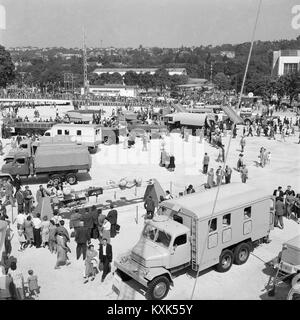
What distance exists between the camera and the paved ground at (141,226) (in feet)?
37.0

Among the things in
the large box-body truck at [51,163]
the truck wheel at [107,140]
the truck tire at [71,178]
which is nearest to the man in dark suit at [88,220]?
the large box-body truck at [51,163]

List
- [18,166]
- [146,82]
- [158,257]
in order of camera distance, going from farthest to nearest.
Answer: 1. [146,82]
2. [18,166]
3. [158,257]

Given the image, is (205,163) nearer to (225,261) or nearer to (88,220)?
(88,220)

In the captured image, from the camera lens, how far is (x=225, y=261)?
1223cm

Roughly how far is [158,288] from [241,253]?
10.5ft

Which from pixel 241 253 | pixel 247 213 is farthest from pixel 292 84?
pixel 241 253

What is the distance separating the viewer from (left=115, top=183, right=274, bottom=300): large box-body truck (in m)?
10.8

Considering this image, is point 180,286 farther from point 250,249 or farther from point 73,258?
point 73,258

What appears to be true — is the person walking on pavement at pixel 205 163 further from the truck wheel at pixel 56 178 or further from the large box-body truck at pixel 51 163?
the truck wheel at pixel 56 178

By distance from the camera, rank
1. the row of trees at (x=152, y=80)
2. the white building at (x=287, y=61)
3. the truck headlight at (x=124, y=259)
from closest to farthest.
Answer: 1. the truck headlight at (x=124, y=259)
2. the white building at (x=287, y=61)
3. the row of trees at (x=152, y=80)

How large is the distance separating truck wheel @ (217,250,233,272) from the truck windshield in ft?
6.10

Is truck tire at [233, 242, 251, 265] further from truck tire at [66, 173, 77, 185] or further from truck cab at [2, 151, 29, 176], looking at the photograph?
truck cab at [2, 151, 29, 176]
